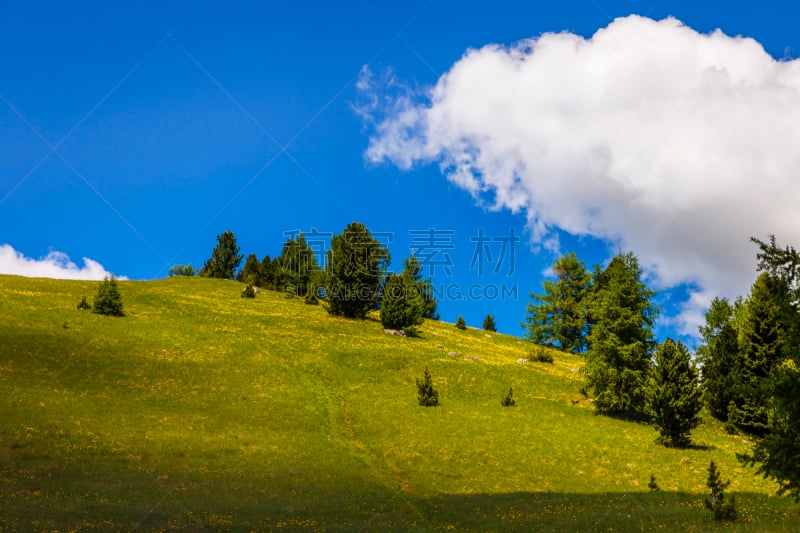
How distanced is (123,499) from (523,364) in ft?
154

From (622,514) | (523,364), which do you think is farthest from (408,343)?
(622,514)

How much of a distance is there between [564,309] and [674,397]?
5266 cm

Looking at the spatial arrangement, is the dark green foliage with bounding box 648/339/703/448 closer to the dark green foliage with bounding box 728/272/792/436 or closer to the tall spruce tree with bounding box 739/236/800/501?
the dark green foliage with bounding box 728/272/792/436

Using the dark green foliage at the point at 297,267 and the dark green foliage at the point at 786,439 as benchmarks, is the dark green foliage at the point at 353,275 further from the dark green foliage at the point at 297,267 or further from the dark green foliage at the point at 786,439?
the dark green foliage at the point at 786,439

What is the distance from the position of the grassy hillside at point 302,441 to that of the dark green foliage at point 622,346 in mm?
2441

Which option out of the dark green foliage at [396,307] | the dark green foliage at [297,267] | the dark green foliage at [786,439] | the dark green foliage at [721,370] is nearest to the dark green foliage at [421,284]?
the dark green foliage at [297,267]

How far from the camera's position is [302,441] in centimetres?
3578

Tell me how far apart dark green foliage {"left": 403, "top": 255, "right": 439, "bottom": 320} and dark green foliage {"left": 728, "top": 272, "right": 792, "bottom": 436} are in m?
72.9

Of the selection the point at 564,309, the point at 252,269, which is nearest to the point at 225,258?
the point at 252,269

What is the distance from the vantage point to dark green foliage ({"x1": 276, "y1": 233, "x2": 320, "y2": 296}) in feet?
373

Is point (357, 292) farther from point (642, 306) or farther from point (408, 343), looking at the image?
point (642, 306)

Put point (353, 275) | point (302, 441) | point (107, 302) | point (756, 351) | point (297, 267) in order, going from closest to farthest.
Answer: point (302, 441), point (756, 351), point (107, 302), point (353, 275), point (297, 267)

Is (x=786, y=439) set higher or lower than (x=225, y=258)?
lower

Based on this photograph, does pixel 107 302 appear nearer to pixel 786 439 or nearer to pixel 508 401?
pixel 508 401
